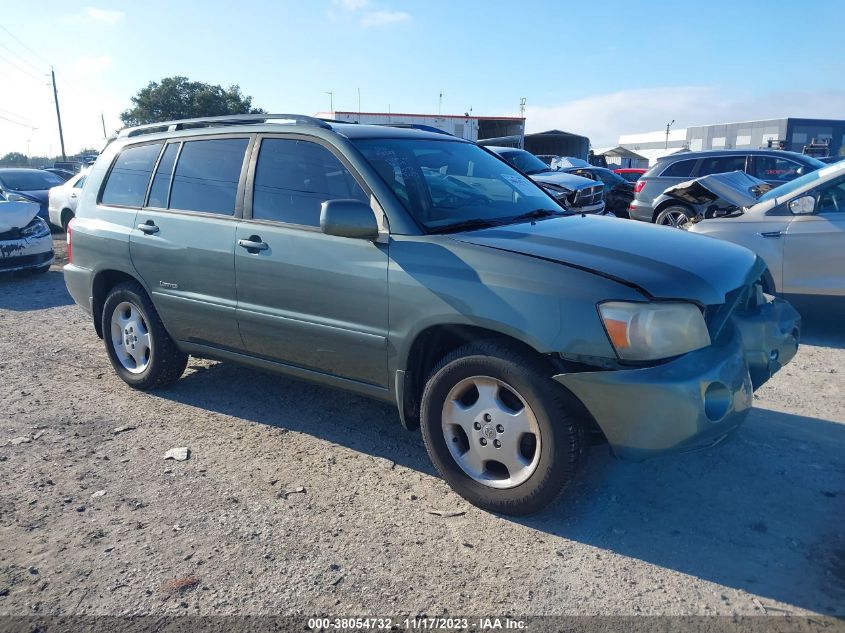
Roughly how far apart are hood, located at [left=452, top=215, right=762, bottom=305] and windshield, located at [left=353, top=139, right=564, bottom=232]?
9.6 inches

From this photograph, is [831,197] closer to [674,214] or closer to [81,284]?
[674,214]

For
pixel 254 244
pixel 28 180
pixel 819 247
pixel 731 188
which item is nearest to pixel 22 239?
pixel 254 244

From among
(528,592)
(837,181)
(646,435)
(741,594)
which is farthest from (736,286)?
(837,181)

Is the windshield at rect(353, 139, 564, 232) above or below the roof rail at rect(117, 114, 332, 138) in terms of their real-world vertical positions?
below

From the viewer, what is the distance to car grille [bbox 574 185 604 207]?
10578 mm

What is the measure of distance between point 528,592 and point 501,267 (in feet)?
4.53

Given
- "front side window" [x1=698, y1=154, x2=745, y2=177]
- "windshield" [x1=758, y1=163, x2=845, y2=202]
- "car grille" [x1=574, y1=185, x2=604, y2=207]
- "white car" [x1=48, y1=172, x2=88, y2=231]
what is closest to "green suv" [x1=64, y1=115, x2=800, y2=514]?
"windshield" [x1=758, y1=163, x2=845, y2=202]

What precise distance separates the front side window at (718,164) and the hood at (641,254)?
8.32 meters

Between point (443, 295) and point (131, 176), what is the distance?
298 centimetres

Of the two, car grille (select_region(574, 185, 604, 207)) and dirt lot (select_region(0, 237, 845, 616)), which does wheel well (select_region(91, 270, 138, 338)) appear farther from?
car grille (select_region(574, 185, 604, 207))

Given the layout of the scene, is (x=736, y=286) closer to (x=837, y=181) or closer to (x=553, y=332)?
(x=553, y=332)

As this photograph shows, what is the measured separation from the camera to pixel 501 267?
3.05 metres

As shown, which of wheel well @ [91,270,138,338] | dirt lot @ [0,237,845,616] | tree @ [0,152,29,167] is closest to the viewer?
dirt lot @ [0,237,845,616]

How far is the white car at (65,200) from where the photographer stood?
13047 mm
